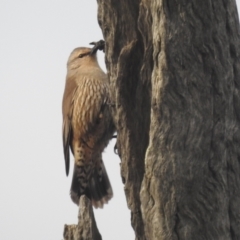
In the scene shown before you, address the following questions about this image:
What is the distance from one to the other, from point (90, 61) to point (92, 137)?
0.92 meters

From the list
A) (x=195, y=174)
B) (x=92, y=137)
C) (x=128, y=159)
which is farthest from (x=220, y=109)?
(x=92, y=137)

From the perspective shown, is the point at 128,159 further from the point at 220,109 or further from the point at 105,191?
the point at 105,191

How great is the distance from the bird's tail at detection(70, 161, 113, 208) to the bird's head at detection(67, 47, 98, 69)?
3.99 ft

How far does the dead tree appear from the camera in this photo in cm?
423

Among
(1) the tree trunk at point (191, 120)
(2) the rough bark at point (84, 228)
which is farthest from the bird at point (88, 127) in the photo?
(1) the tree trunk at point (191, 120)

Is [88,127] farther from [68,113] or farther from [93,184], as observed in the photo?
[93,184]

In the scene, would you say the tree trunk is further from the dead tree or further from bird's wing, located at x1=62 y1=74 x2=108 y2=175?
bird's wing, located at x1=62 y1=74 x2=108 y2=175

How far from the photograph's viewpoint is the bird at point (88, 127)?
786cm

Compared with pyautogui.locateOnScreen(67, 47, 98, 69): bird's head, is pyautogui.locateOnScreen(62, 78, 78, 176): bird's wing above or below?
below

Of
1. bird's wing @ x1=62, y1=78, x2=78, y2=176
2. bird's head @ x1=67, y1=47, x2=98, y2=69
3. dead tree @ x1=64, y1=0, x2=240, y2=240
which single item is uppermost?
bird's head @ x1=67, y1=47, x2=98, y2=69

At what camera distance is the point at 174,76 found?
13.9 ft

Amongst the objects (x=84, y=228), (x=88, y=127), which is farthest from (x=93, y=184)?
(x=84, y=228)

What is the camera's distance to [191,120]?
4293 millimetres

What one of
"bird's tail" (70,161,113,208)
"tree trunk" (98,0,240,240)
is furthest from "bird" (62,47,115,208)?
"tree trunk" (98,0,240,240)
